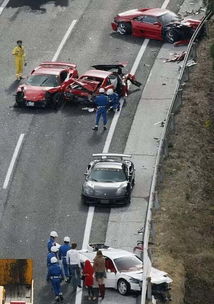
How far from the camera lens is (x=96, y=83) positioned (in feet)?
151

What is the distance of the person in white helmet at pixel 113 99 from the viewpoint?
44.5m

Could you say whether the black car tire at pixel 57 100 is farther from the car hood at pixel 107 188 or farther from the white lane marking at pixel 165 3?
the white lane marking at pixel 165 3

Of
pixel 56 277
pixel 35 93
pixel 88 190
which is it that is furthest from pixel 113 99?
pixel 56 277

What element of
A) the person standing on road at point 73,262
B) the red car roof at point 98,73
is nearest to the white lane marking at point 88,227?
the person standing on road at point 73,262

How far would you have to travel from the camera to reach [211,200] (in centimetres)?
4038

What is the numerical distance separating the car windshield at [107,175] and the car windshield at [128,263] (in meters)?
5.30

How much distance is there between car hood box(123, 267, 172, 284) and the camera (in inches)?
1283

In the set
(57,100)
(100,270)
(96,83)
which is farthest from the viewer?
(96,83)

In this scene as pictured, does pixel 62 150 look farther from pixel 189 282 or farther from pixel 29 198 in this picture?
pixel 189 282

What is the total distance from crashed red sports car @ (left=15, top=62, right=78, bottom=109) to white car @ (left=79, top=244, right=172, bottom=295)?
12.0 m

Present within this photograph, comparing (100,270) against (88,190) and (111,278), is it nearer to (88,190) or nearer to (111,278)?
(111,278)

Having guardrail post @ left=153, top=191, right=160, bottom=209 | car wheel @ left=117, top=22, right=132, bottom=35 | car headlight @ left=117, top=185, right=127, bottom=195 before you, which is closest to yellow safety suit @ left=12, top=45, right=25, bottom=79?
car wheel @ left=117, top=22, right=132, bottom=35

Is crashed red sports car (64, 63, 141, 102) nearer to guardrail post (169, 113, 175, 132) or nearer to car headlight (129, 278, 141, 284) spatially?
guardrail post (169, 113, 175, 132)

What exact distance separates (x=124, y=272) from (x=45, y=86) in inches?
559
